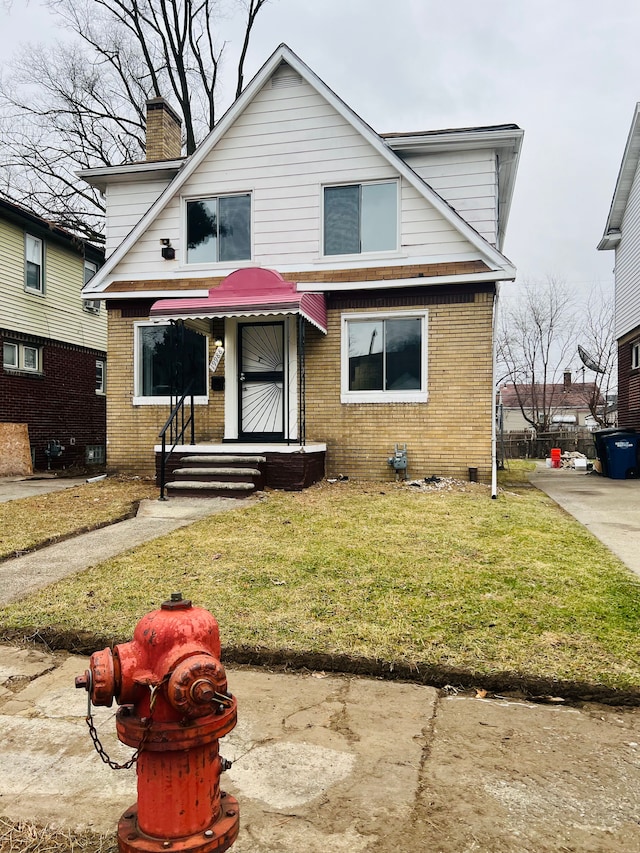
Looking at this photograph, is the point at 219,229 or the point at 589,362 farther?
the point at 589,362

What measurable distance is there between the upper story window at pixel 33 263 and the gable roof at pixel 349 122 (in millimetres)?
5982

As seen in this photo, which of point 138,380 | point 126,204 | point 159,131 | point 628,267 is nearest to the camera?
point 138,380

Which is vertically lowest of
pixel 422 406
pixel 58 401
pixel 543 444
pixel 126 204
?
pixel 543 444

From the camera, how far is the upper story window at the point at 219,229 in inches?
490

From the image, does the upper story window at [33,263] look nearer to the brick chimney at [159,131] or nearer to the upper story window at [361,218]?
the brick chimney at [159,131]

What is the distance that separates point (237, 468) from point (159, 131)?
9244mm

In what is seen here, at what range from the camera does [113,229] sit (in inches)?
546

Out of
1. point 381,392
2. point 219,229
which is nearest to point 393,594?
point 381,392

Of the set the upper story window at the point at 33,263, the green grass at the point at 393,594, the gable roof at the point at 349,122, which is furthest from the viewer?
the upper story window at the point at 33,263

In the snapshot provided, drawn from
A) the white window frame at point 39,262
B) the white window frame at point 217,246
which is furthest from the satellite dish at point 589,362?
the white window frame at point 39,262

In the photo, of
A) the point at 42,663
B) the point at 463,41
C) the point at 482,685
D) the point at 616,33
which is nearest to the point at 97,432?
the point at 42,663

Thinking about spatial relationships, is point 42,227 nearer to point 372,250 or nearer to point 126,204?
point 126,204

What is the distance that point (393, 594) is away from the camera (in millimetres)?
4617

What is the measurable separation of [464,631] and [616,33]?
2732 cm
